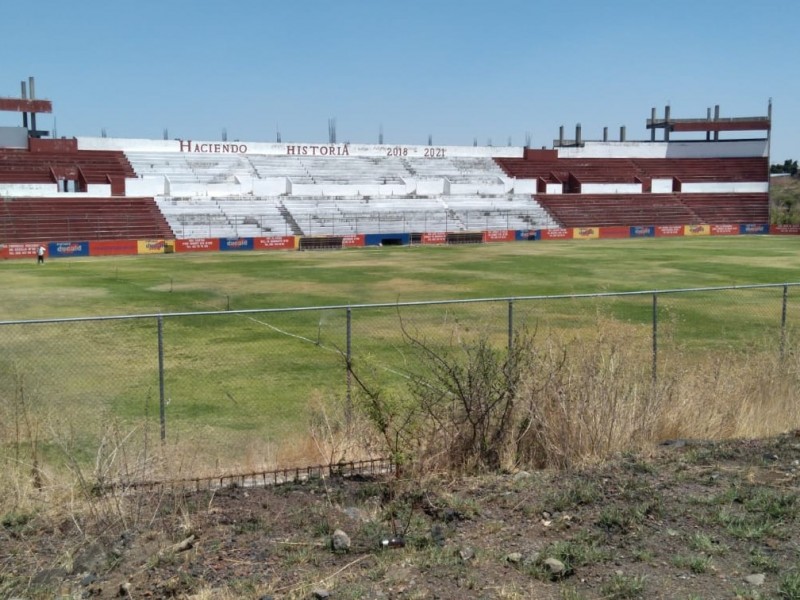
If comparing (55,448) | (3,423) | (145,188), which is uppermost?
(145,188)

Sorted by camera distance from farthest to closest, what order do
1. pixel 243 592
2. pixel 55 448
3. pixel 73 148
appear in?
pixel 73 148
pixel 55 448
pixel 243 592

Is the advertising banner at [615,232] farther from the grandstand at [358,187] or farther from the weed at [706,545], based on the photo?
the weed at [706,545]

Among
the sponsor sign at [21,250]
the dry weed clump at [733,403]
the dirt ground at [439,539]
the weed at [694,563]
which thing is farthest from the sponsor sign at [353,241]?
the weed at [694,563]

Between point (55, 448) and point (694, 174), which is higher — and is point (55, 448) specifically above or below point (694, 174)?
below

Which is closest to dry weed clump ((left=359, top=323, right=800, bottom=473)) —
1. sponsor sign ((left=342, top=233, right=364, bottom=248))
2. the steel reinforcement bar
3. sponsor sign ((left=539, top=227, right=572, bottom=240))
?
the steel reinforcement bar

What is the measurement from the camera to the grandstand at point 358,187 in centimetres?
5856

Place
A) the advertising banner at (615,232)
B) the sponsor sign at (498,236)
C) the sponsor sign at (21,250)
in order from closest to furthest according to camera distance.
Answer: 1. the sponsor sign at (21,250)
2. the sponsor sign at (498,236)
3. the advertising banner at (615,232)

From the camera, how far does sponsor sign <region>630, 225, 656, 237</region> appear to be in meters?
69.4

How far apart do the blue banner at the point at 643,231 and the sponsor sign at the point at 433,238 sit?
18.3 metres

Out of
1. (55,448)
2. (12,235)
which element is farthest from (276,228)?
(55,448)

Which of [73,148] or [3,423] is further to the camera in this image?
[73,148]

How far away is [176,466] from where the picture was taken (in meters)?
9.12

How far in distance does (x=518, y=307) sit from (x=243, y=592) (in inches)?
740

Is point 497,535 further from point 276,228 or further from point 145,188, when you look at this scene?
point 145,188
